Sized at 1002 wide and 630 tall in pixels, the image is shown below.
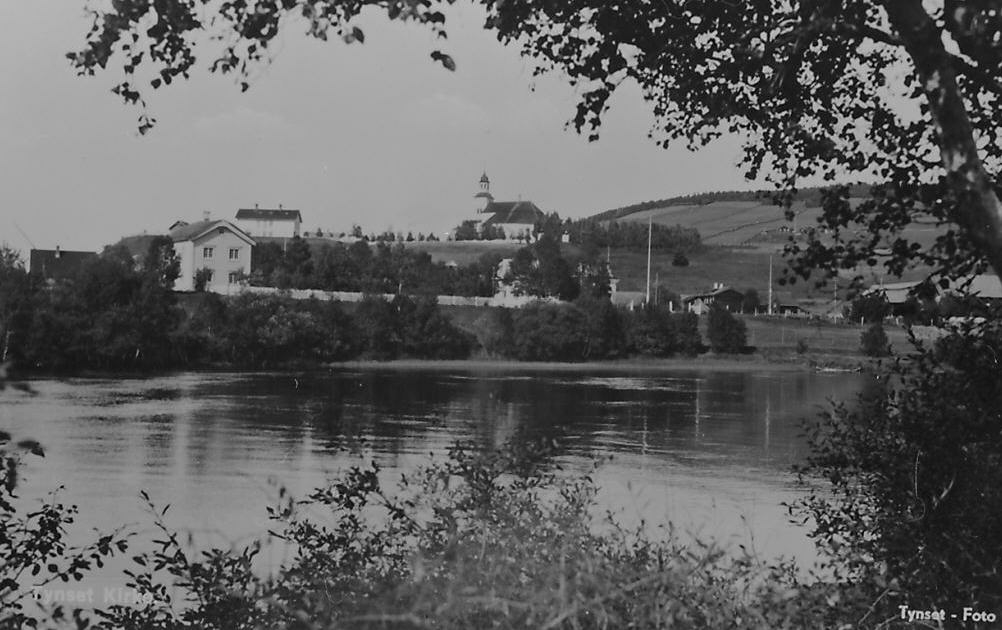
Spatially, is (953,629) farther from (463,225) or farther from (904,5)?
(463,225)

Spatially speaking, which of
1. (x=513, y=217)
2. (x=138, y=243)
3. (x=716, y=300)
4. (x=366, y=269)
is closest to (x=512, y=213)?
(x=513, y=217)

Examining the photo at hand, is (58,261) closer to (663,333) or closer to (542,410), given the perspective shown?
(542,410)

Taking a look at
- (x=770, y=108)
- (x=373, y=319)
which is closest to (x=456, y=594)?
(x=770, y=108)

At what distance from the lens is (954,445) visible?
4.89 m

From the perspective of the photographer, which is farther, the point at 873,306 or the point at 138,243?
the point at 138,243

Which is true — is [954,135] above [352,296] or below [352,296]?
below

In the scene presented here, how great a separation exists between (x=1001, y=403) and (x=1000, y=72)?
4.62 ft

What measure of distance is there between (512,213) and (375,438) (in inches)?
1382

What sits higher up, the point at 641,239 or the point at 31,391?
the point at 641,239

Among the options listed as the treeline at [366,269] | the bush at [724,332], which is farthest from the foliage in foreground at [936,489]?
the bush at [724,332]

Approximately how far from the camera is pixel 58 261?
34.7 m

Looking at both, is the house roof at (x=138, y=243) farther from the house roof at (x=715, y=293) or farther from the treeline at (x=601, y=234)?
the house roof at (x=715, y=293)

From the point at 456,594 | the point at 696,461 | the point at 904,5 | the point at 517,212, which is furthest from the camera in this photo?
the point at 517,212

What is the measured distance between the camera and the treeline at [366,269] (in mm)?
42062
